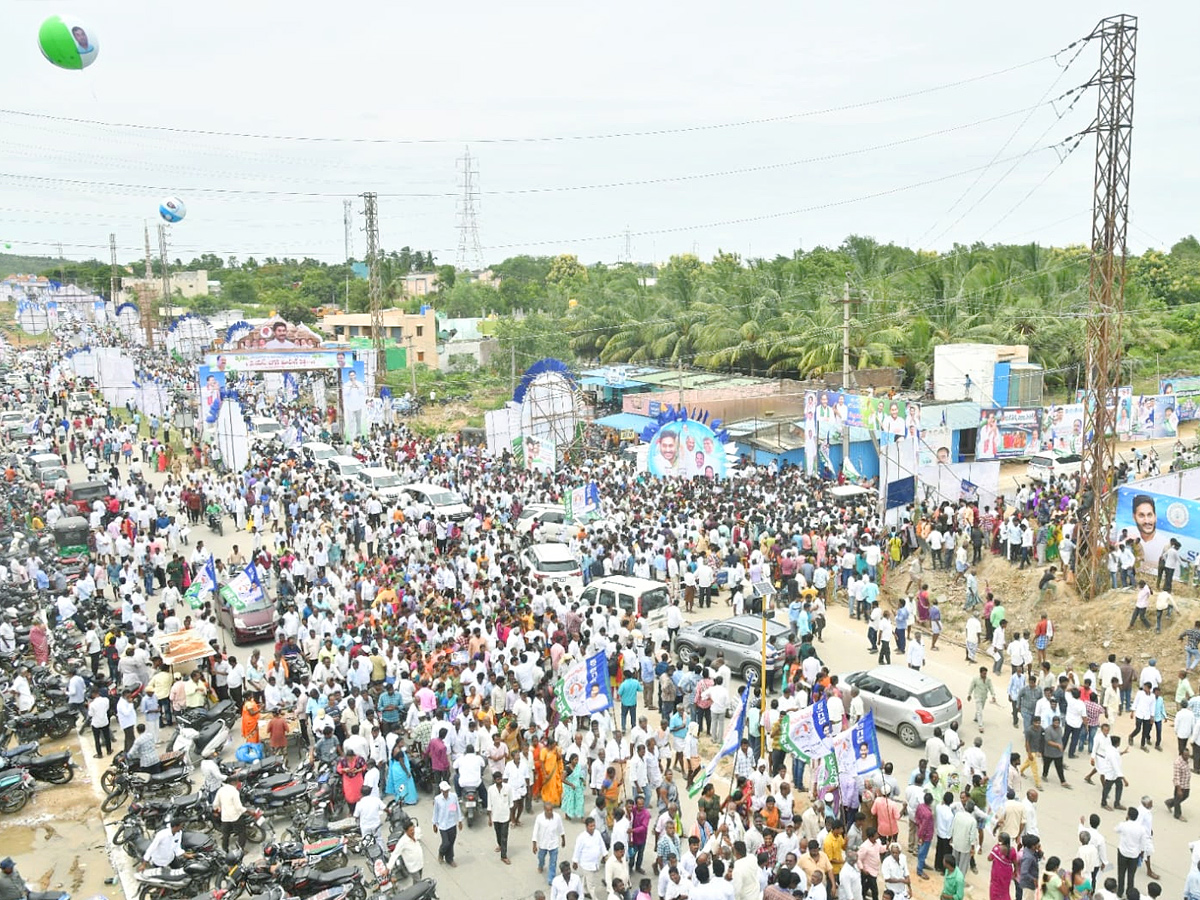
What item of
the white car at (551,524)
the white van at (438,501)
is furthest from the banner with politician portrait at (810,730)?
the white van at (438,501)

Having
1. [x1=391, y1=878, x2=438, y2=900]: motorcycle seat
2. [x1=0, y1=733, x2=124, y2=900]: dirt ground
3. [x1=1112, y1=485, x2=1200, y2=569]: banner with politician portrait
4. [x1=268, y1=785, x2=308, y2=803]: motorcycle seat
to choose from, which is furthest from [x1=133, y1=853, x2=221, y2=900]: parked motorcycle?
[x1=1112, y1=485, x2=1200, y2=569]: banner with politician portrait

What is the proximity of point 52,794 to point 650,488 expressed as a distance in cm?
1679

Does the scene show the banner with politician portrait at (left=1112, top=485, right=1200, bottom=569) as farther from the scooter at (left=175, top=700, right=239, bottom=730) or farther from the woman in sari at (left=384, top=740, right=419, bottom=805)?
the scooter at (left=175, top=700, right=239, bottom=730)

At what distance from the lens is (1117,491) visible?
67.2ft

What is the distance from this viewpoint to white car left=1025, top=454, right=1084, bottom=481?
31781 millimetres

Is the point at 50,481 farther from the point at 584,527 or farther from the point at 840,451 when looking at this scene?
the point at 840,451

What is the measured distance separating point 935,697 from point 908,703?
1.30 feet

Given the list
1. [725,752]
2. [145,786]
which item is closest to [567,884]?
[725,752]

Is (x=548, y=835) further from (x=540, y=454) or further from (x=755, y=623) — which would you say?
(x=540, y=454)

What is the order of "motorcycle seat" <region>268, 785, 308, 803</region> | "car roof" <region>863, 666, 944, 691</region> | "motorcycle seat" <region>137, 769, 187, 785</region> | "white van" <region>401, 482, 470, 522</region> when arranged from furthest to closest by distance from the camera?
"white van" <region>401, 482, 470, 522</region> < "car roof" <region>863, 666, 944, 691</region> < "motorcycle seat" <region>137, 769, 187, 785</region> < "motorcycle seat" <region>268, 785, 308, 803</region>

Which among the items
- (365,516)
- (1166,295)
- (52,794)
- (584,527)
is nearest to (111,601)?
(365,516)

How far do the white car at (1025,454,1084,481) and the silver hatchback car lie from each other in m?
19.0

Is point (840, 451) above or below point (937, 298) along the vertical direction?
below

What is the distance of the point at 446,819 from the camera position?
1122 cm
